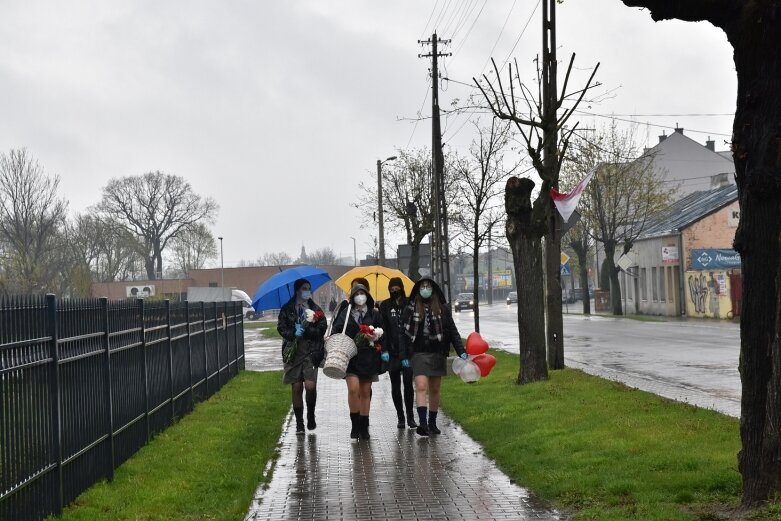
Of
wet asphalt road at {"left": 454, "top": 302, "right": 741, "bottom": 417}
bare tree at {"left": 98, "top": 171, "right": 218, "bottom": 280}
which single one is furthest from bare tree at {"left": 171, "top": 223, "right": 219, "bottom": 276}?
wet asphalt road at {"left": 454, "top": 302, "right": 741, "bottom": 417}

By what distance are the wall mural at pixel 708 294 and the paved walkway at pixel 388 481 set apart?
3830 cm

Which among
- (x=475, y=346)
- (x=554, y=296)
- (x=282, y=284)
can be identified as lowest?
(x=475, y=346)

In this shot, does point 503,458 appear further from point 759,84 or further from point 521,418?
point 759,84

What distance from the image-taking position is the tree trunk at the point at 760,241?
728 cm

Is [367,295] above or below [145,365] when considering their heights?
above

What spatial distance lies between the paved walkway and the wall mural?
126ft

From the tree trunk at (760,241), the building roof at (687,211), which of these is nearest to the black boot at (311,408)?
the tree trunk at (760,241)

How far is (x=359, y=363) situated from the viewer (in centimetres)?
1284

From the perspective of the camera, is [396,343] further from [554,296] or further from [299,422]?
[554,296]

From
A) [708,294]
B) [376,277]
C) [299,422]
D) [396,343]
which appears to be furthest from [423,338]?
[708,294]

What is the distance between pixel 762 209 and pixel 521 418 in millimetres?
6506

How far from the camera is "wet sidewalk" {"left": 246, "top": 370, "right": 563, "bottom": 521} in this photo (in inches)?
326

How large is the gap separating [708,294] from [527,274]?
36280 millimetres

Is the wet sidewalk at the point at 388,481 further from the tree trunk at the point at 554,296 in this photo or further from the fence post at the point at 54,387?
the tree trunk at the point at 554,296
